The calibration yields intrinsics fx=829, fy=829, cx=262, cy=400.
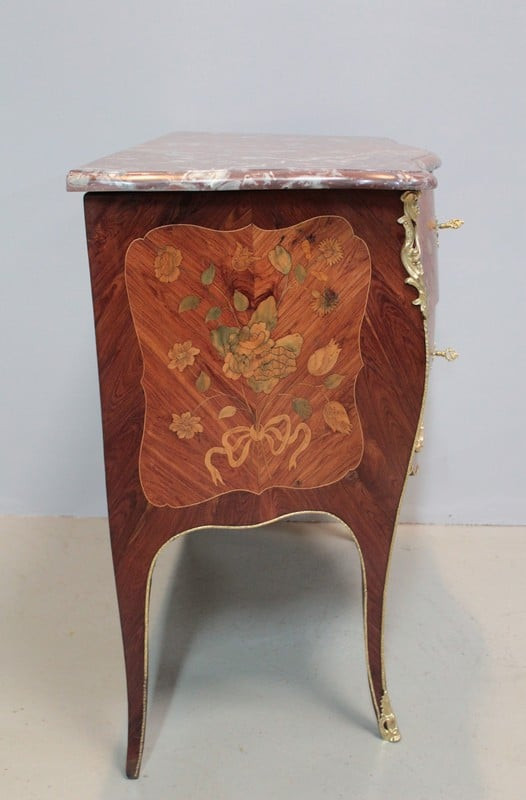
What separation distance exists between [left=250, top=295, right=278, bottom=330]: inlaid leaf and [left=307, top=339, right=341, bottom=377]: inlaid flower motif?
8 centimetres

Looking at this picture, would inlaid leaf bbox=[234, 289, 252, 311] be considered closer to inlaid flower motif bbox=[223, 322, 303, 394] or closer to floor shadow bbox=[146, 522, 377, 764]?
inlaid flower motif bbox=[223, 322, 303, 394]

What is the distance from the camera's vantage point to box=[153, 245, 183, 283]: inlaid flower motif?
115cm

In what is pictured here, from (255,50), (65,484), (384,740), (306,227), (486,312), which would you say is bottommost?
(384,740)

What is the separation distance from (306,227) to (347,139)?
0.64m

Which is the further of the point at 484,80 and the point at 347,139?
the point at 484,80

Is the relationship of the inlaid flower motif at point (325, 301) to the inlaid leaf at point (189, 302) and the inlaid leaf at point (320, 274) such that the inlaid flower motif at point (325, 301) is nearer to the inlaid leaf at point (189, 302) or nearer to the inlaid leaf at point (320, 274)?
the inlaid leaf at point (320, 274)

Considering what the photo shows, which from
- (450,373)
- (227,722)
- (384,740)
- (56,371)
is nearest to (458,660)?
(384,740)

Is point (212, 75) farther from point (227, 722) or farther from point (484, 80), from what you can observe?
point (227, 722)

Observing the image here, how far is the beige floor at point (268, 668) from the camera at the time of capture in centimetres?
144

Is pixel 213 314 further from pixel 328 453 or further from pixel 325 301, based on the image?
pixel 328 453

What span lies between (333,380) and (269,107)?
963 millimetres

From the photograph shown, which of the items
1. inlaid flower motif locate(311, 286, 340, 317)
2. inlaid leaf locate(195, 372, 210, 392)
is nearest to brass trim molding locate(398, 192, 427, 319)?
inlaid flower motif locate(311, 286, 340, 317)

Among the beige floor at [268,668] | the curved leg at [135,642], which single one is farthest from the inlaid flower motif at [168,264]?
the beige floor at [268,668]

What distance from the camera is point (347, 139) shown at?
1.71 meters
